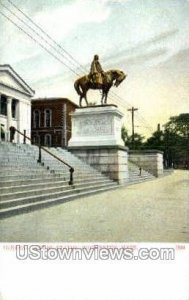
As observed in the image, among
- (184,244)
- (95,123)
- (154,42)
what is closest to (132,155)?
(95,123)

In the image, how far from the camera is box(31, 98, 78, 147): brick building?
106ft

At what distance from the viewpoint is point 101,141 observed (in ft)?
45.9

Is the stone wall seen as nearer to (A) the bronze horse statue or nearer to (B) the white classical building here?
(B) the white classical building

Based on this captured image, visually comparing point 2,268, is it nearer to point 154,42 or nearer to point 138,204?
point 154,42

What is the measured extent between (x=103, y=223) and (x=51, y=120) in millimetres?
26814

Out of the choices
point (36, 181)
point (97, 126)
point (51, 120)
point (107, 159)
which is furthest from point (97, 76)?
point (51, 120)

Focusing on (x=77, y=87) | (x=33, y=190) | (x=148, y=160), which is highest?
(x=77, y=87)

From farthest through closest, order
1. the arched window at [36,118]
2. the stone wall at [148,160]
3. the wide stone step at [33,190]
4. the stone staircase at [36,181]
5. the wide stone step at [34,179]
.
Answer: the arched window at [36,118] → the stone wall at [148,160] → the wide stone step at [34,179] → the stone staircase at [36,181] → the wide stone step at [33,190]

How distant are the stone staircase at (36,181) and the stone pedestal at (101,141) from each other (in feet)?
1.55

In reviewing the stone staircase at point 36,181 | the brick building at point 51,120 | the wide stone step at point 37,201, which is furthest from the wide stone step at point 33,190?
the brick building at point 51,120

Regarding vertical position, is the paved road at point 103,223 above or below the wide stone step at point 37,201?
below

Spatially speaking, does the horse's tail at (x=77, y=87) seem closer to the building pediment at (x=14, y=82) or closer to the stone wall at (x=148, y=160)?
the building pediment at (x=14, y=82)

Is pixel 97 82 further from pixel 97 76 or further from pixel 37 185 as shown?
pixel 37 185

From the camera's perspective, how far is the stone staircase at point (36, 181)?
6.84 meters
